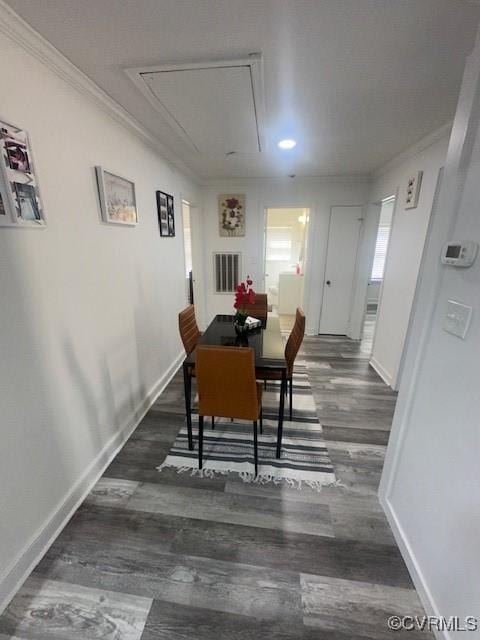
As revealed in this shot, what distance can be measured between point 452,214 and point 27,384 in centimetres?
208

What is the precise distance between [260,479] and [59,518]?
1188 mm

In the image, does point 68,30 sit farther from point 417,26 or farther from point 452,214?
point 452,214

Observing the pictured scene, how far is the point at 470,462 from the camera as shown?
2.96 ft

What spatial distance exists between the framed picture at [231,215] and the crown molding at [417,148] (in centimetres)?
196

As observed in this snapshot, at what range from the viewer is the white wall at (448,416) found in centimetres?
92

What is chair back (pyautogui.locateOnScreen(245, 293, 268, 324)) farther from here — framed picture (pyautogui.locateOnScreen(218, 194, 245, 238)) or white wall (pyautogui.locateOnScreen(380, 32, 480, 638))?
framed picture (pyautogui.locateOnScreen(218, 194, 245, 238))

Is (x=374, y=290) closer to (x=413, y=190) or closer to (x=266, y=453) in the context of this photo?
(x=413, y=190)

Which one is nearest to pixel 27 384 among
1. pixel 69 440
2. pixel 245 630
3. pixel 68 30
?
pixel 69 440

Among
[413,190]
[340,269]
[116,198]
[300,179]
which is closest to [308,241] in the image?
[340,269]

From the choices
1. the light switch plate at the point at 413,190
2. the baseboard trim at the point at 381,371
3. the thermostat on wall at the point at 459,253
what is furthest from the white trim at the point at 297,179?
the thermostat on wall at the point at 459,253

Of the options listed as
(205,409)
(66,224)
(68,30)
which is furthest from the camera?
(205,409)

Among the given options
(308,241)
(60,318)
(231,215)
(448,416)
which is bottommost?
(448,416)

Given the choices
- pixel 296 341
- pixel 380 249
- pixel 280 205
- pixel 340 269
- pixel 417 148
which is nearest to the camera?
pixel 296 341

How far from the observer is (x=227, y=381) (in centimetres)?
153
